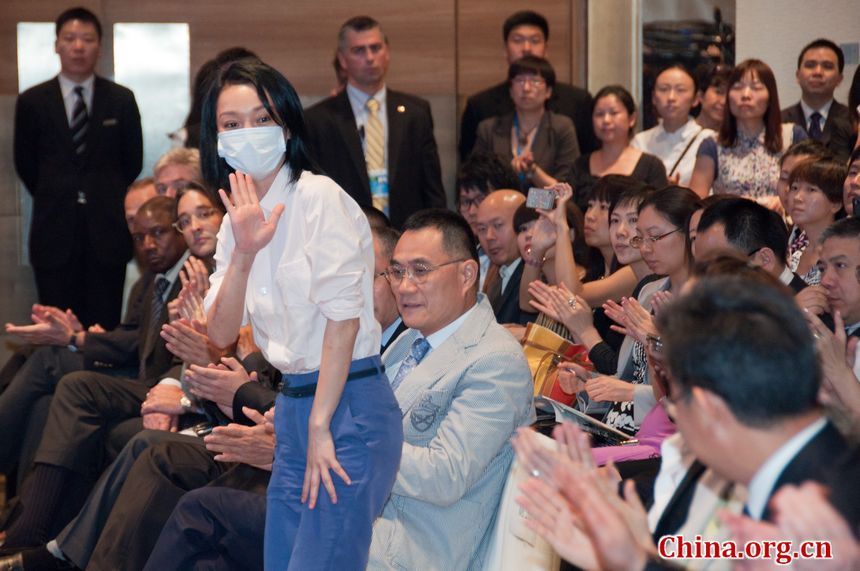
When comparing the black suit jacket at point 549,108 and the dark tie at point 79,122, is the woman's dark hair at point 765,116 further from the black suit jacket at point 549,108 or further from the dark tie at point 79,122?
the dark tie at point 79,122

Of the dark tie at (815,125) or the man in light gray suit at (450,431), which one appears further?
the dark tie at (815,125)

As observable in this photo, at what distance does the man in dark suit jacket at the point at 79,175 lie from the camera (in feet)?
21.5

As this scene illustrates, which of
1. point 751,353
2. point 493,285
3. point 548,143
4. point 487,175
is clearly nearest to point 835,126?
point 548,143

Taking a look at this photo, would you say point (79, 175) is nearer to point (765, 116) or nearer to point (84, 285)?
point (84, 285)

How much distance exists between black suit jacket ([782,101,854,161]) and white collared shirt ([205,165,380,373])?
2831 millimetres

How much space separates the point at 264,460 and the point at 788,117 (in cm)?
377

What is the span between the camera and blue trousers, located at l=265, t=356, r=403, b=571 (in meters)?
2.43

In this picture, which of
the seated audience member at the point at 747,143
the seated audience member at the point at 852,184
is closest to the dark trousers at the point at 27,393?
the seated audience member at the point at 747,143

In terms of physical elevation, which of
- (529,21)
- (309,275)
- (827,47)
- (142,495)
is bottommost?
(142,495)

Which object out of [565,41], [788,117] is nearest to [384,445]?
[788,117]

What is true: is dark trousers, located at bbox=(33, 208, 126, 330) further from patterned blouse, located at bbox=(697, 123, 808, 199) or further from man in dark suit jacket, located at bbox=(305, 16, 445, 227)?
patterned blouse, located at bbox=(697, 123, 808, 199)

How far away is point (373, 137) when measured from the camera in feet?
19.8

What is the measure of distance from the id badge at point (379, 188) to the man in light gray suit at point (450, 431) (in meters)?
2.84

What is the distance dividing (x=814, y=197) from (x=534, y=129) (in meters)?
1.95
